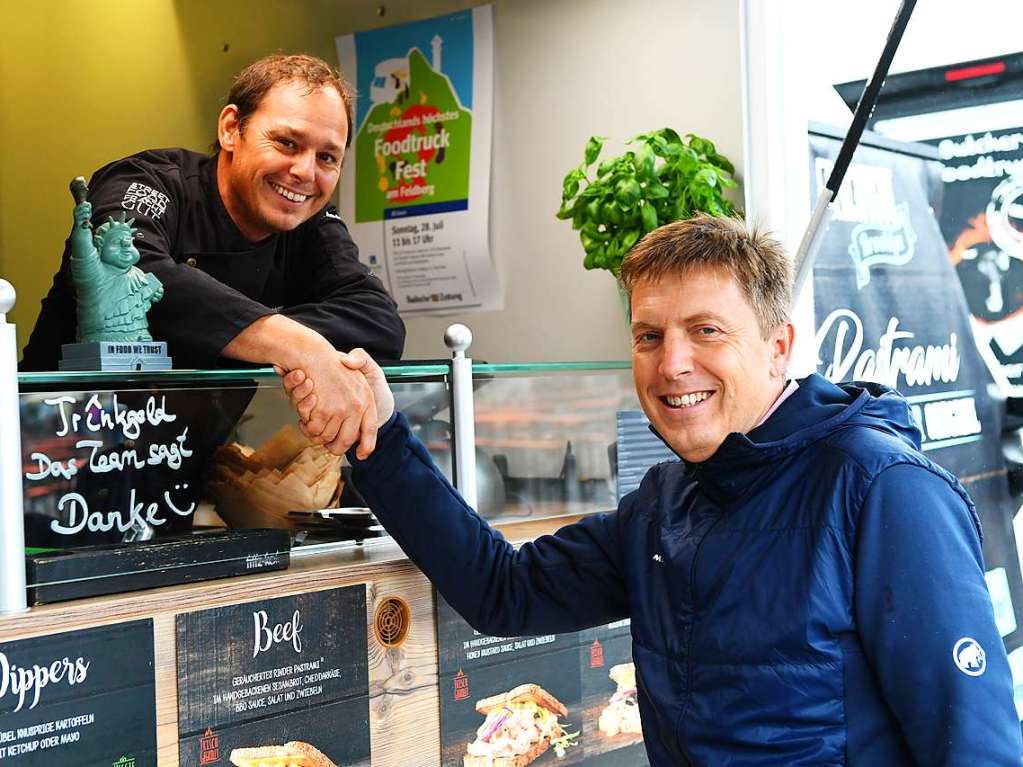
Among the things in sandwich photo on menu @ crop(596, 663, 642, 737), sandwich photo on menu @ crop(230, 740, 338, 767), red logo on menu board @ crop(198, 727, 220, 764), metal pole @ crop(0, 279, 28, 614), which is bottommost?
sandwich photo on menu @ crop(596, 663, 642, 737)

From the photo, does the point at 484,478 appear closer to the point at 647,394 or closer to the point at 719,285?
the point at 647,394

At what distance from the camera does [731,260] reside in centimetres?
Result: 172

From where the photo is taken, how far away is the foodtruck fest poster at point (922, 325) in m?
3.49

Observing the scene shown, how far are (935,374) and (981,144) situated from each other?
0.65 metres

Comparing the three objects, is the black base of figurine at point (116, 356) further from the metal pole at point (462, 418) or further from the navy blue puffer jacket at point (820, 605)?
the navy blue puffer jacket at point (820, 605)

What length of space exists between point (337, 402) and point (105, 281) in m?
0.36

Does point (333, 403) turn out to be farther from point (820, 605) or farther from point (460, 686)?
point (820, 605)

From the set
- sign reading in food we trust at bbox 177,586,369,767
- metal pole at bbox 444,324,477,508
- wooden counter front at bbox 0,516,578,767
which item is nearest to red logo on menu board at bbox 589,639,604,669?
wooden counter front at bbox 0,516,578,767

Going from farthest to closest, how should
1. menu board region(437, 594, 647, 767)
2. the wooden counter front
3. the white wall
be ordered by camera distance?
the white wall < menu board region(437, 594, 647, 767) < the wooden counter front

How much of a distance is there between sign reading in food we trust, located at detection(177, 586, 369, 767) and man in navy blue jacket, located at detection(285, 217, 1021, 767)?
0.59ft


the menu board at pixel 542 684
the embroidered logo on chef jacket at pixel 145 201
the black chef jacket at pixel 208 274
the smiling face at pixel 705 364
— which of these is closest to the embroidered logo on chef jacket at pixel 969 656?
the smiling face at pixel 705 364

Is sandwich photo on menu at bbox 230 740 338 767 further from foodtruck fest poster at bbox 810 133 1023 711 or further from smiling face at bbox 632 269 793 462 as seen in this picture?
foodtruck fest poster at bbox 810 133 1023 711

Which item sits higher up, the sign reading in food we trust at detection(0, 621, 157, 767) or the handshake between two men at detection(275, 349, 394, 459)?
the handshake between two men at detection(275, 349, 394, 459)

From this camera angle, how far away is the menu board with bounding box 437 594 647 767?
2021 mm
